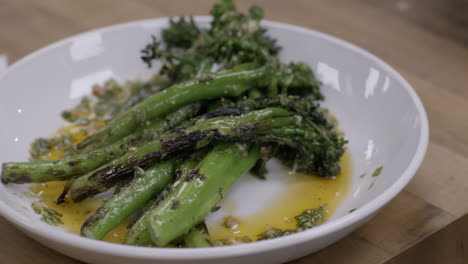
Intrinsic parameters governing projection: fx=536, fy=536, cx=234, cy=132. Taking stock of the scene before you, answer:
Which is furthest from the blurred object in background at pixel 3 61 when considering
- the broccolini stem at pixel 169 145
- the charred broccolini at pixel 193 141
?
the broccolini stem at pixel 169 145

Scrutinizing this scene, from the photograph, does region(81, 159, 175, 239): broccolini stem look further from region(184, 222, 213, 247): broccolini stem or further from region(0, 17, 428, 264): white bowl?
region(184, 222, 213, 247): broccolini stem

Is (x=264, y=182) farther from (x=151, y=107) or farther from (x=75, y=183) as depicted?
(x=75, y=183)

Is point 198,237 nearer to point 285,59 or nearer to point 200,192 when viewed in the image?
point 200,192

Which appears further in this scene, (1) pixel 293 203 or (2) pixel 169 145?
(1) pixel 293 203

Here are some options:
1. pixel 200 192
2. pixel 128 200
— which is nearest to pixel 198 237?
pixel 200 192

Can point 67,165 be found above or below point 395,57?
above

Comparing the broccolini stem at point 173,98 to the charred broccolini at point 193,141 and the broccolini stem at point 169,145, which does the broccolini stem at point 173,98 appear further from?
the broccolini stem at point 169,145
